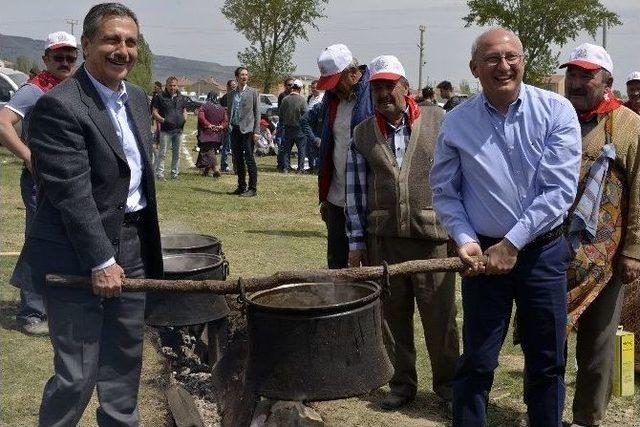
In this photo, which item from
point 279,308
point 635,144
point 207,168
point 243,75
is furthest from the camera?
point 207,168

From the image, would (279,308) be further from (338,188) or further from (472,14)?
(472,14)

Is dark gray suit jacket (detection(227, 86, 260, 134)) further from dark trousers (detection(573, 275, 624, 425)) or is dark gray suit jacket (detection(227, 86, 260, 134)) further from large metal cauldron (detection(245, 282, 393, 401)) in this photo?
large metal cauldron (detection(245, 282, 393, 401))

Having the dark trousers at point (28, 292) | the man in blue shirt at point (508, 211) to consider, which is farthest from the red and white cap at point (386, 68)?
the dark trousers at point (28, 292)

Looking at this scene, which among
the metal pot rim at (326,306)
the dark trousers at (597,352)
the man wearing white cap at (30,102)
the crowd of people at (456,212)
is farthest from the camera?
the man wearing white cap at (30,102)

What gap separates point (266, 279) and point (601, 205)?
188 centimetres

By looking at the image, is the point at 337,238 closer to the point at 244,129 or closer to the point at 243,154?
the point at 244,129

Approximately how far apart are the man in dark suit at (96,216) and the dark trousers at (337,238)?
1907 mm

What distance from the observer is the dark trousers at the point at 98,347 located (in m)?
3.71

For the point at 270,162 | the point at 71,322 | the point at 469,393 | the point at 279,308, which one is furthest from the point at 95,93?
the point at 270,162

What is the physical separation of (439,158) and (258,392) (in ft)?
4.50

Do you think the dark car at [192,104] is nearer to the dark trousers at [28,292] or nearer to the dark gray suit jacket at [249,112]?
the dark gray suit jacket at [249,112]

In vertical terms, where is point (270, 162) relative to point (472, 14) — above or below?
below

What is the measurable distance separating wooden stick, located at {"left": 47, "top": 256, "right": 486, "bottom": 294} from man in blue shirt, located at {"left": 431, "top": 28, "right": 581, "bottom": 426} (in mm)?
165

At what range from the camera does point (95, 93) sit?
3662 mm
